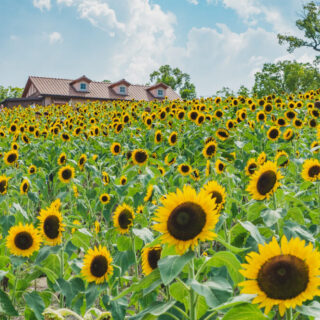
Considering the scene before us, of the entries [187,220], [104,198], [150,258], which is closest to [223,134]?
[104,198]

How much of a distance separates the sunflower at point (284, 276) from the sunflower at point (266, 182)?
1138 mm

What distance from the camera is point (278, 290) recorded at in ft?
4.02

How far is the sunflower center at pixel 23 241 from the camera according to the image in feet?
9.07

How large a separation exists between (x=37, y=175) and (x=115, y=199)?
7.58ft

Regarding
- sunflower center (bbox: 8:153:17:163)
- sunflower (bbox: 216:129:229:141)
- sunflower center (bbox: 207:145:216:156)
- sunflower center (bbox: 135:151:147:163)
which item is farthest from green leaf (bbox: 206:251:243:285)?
sunflower (bbox: 216:129:229:141)

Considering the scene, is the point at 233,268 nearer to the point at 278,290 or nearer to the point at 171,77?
the point at 278,290

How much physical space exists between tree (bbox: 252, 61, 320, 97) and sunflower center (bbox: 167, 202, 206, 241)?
Answer: 20.8m

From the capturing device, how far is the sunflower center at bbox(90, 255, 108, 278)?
8.15 feet

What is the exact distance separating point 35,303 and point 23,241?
0.49m

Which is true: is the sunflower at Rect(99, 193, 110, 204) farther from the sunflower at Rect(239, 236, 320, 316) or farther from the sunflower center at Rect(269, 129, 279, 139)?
the sunflower at Rect(239, 236, 320, 316)

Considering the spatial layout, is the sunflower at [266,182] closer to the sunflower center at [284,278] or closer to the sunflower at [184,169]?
the sunflower center at [284,278]

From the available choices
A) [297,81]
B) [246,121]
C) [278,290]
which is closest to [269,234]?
[278,290]

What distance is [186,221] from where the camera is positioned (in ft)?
5.12

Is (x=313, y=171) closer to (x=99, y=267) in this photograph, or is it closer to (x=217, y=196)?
(x=217, y=196)
